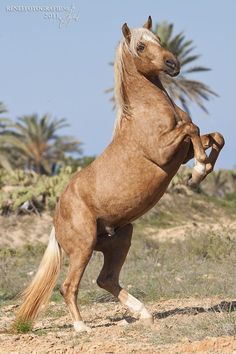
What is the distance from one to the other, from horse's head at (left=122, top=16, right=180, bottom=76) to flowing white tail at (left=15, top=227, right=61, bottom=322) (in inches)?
82.7

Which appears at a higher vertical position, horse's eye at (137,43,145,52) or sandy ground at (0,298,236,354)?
horse's eye at (137,43,145,52)

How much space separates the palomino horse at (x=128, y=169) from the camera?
7.93 metres

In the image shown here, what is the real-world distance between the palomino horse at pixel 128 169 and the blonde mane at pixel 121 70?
0.03 ft

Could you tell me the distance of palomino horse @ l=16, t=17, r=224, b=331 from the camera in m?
7.93

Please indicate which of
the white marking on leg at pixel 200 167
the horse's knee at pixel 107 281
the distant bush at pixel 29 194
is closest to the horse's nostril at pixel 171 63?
the white marking on leg at pixel 200 167

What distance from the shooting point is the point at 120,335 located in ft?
25.1

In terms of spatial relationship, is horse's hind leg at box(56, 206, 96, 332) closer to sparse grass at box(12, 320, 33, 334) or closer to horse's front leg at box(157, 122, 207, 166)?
sparse grass at box(12, 320, 33, 334)

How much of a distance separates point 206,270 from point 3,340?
6369 millimetres

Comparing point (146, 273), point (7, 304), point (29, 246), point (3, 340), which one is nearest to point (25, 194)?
point (29, 246)

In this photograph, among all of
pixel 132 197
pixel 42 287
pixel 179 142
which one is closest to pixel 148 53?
pixel 179 142

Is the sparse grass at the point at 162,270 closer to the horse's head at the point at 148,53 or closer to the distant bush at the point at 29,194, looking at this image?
the distant bush at the point at 29,194

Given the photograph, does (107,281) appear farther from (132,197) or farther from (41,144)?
(41,144)

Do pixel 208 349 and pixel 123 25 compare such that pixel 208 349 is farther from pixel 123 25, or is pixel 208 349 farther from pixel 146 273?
pixel 146 273

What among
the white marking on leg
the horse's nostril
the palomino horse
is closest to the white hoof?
the palomino horse
